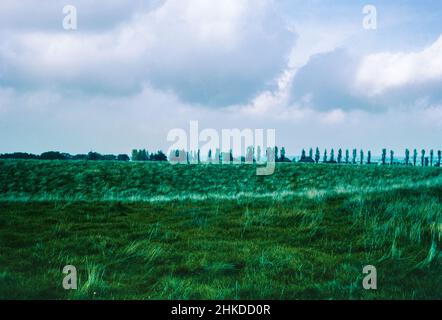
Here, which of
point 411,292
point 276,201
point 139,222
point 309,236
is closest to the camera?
point 411,292

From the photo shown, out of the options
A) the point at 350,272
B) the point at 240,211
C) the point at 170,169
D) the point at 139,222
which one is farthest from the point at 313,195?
the point at 170,169

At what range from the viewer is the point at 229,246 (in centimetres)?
1162

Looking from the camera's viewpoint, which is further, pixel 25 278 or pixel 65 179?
pixel 65 179

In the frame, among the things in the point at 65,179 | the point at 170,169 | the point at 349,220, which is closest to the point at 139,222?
the point at 349,220

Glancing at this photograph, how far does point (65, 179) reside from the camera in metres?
45.6

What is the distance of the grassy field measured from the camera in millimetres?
8641

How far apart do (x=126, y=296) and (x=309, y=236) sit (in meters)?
5.83

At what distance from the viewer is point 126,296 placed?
832cm

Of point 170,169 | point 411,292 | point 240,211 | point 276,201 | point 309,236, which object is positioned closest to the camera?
point 411,292

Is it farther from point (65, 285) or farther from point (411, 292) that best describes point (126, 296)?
point (411, 292)

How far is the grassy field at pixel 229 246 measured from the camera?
8.64 m
